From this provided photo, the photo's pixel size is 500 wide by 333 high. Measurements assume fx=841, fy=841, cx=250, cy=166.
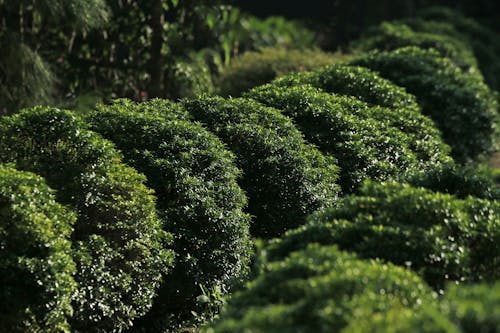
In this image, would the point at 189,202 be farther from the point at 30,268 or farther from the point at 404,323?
the point at 404,323

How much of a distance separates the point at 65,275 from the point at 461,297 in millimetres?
2735

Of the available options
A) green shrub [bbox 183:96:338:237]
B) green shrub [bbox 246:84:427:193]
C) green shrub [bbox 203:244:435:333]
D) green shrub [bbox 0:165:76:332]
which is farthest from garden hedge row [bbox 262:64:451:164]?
green shrub [bbox 203:244:435:333]

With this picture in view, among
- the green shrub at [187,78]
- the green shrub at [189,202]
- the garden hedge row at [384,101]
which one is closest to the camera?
the green shrub at [189,202]

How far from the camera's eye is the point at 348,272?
153 inches

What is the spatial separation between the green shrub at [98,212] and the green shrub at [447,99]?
5.35 metres

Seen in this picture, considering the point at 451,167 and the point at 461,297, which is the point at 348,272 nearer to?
the point at 461,297

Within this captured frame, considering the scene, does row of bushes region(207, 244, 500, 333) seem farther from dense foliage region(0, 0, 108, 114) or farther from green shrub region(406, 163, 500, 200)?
dense foliage region(0, 0, 108, 114)

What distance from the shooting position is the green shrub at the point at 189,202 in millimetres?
6426

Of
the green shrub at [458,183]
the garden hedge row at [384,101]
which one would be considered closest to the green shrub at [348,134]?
Result: the garden hedge row at [384,101]

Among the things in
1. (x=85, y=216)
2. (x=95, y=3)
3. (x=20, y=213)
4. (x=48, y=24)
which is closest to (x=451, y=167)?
(x=85, y=216)

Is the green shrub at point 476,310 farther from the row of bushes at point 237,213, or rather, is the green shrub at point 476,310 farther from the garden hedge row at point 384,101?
the garden hedge row at point 384,101

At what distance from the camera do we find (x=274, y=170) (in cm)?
727

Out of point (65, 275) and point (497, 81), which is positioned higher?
point (65, 275)

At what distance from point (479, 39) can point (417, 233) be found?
16436mm
